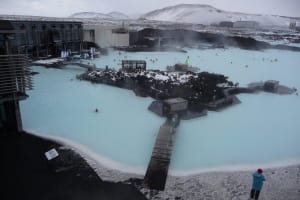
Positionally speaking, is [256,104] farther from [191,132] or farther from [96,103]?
[96,103]

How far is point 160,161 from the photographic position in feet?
20.3

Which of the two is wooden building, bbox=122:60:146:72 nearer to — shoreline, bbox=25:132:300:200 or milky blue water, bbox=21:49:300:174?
milky blue water, bbox=21:49:300:174

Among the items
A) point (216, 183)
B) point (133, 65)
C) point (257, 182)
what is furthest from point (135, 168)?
point (133, 65)

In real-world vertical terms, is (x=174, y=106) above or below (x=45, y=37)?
below

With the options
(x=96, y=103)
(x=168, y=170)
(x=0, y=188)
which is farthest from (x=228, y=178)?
(x=96, y=103)

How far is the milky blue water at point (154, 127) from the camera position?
6.98 metres

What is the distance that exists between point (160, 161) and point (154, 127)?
2.71 m

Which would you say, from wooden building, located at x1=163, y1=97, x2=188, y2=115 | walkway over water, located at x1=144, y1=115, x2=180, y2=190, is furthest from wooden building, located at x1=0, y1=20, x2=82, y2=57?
walkway over water, located at x1=144, y1=115, x2=180, y2=190

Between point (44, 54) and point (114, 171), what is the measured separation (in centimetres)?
1839

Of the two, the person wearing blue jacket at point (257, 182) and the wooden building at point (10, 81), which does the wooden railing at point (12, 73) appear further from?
the person wearing blue jacket at point (257, 182)

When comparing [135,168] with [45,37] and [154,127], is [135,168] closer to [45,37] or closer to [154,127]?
[154,127]

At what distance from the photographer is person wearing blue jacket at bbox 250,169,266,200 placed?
4707mm

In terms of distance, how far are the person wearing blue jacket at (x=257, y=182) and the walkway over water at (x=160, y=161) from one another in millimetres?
1852

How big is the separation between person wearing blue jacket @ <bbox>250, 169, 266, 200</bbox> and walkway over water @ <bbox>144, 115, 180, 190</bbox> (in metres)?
1.85
